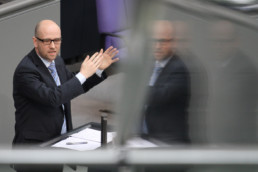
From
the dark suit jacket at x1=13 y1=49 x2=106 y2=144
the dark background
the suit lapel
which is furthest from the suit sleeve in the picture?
the dark background

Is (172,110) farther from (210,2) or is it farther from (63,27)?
(63,27)

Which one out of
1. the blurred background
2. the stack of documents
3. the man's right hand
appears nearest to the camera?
the blurred background

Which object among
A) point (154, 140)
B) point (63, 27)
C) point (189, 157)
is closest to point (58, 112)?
point (154, 140)

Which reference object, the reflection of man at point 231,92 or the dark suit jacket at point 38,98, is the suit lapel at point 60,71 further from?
the reflection of man at point 231,92

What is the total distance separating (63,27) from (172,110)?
241 cm

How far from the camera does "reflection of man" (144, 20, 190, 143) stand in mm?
720

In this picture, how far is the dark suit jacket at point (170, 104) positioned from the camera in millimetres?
742

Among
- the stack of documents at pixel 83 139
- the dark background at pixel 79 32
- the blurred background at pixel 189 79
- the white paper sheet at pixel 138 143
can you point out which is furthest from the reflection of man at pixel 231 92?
the dark background at pixel 79 32

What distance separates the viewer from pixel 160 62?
0.73 meters

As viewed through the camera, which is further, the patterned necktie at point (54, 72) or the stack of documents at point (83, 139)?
the patterned necktie at point (54, 72)

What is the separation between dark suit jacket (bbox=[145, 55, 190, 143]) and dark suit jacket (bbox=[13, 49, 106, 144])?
2.96ft

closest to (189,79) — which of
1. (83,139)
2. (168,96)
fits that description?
(168,96)

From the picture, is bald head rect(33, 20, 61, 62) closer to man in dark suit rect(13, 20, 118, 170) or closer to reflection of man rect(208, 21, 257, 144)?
man in dark suit rect(13, 20, 118, 170)

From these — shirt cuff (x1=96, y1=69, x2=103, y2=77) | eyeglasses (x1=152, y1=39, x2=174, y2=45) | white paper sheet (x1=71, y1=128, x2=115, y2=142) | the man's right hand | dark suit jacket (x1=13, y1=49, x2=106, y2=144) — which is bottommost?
white paper sheet (x1=71, y1=128, x2=115, y2=142)
